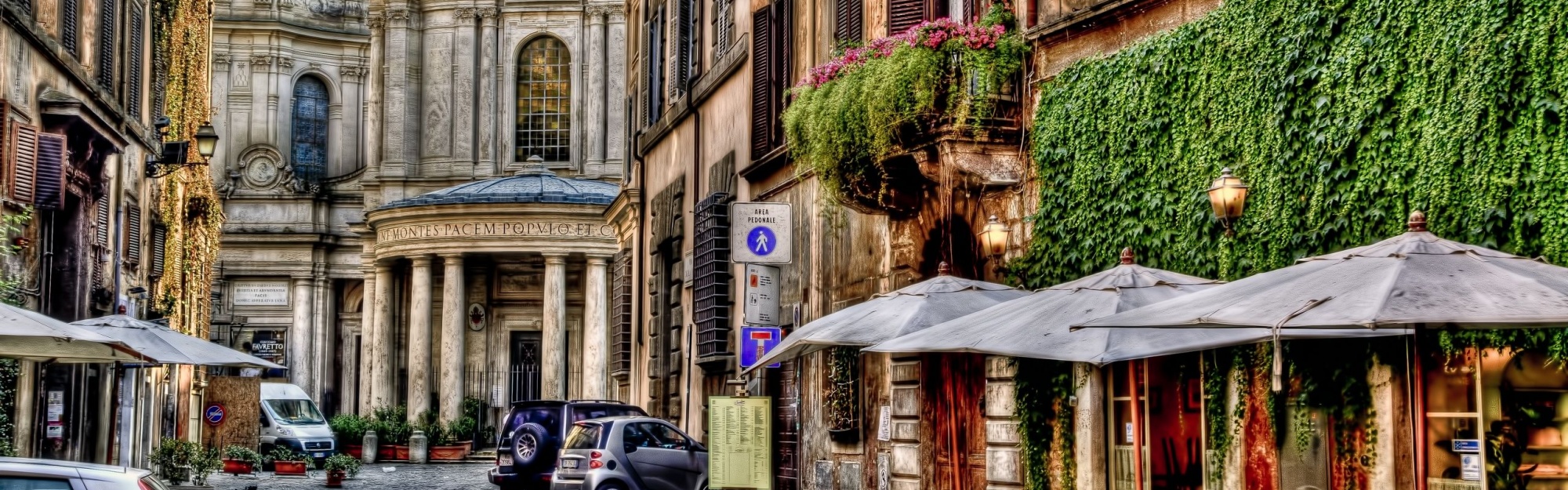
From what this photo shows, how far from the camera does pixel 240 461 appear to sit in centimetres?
3297

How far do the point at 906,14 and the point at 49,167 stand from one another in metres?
9.60

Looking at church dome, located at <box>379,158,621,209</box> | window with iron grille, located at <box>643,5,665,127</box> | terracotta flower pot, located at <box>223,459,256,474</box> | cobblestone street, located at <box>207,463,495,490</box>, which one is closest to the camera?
window with iron grille, located at <box>643,5,665,127</box>

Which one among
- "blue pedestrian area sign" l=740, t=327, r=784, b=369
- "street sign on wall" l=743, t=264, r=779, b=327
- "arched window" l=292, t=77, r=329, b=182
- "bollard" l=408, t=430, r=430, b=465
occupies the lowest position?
"bollard" l=408, t=430, r=430, b=465

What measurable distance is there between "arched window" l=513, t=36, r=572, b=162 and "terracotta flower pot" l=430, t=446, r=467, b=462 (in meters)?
9.56

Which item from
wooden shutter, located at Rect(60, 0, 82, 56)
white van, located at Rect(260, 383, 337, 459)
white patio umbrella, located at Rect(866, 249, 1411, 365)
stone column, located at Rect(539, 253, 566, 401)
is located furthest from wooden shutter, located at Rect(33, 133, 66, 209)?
stone column, located at Rect(539, 253, 566, 401)

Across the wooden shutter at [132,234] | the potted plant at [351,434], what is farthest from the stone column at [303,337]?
the wooden shutter at [132,234]

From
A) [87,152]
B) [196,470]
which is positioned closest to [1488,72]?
[87,152]

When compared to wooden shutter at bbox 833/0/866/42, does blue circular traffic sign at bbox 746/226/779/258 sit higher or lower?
lower

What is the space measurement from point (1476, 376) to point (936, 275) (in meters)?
6.26

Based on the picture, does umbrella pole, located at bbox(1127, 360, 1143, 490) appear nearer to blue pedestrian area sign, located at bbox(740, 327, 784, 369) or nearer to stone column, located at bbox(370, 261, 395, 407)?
blue pedestrian area sign, located at bbox(740, 327, 784, 369)

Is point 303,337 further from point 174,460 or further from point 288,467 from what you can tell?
point 174,460

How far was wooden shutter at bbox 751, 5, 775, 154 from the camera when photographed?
20484mm

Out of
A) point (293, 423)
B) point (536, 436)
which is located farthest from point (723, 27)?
point (293, 423)

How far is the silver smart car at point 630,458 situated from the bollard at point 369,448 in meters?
22.2
